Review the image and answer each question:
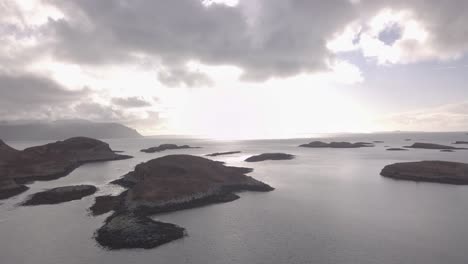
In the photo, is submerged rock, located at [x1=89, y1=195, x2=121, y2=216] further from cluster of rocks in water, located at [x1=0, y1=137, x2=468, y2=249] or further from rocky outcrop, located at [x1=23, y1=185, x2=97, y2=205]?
rocky outcrop, located at [x1=23, y1=185, x2=97, y2=205]

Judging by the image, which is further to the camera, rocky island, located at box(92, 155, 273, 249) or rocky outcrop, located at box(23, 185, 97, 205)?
rocky outcrop, located at box(23, 185, 97, 205)

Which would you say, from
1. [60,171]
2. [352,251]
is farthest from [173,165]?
[352,251]

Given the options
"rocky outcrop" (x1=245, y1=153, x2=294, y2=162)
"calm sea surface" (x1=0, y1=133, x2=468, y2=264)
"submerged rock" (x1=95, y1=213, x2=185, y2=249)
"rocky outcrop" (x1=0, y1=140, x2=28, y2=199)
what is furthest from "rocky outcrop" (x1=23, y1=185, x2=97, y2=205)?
"rocky outcrop" (x1=245, y1=153, x2=294, y2=162)

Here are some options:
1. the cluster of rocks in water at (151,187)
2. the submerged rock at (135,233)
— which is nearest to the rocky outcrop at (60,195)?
the cluster of rocks in water at (151,187)

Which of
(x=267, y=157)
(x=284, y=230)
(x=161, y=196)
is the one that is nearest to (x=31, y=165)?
(x=161, y=196)

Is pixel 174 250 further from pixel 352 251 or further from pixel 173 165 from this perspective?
pixel 173 165

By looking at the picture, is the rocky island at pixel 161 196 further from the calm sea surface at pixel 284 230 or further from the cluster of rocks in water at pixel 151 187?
the calm sea surface at pixel 284 230
